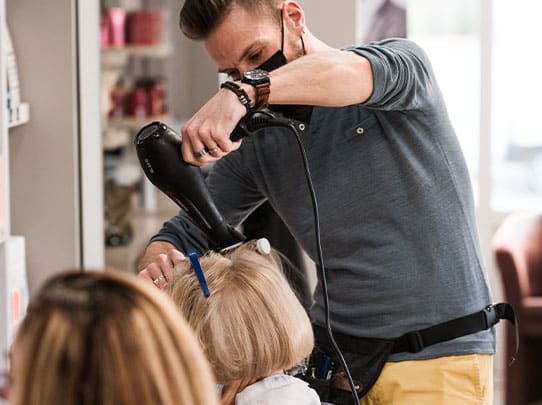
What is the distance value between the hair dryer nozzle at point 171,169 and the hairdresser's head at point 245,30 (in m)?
0.26

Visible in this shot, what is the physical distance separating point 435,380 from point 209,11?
2.37ft

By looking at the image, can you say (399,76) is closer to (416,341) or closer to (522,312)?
(416,341)

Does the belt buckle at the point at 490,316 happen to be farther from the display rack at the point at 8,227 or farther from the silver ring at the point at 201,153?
the display rack at the point at 8,227

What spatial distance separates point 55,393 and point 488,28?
14.5 feet

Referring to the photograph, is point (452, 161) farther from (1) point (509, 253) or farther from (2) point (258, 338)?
(1) point (509, 253)

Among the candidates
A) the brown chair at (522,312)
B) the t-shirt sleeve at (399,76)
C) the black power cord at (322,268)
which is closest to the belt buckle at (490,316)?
the black power cord at (322,268)

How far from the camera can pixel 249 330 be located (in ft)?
4.82

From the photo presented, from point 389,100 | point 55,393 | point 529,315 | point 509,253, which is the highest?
point 389,100

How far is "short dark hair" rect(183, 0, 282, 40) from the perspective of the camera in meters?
1.67

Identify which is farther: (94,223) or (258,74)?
(94,223)

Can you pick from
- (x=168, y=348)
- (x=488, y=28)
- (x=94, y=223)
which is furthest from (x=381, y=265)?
(x=488, y=28)

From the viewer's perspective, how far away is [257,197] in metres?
1.90

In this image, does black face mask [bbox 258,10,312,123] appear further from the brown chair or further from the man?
the brown chair

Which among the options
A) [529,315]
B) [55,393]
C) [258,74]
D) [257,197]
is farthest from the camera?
[529,315]
